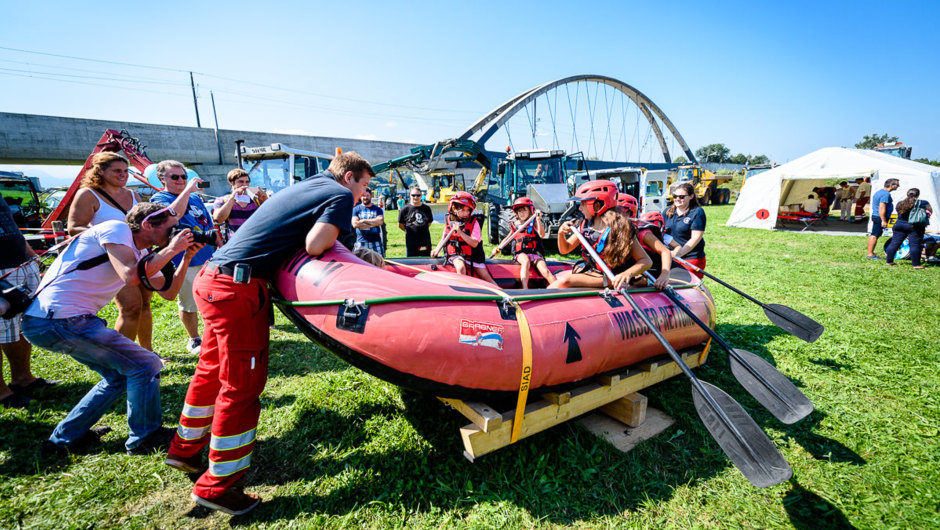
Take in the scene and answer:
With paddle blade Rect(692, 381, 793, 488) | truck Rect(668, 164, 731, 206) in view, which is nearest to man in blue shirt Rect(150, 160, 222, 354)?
paddle blade Rect(692, 381, 793, 488)

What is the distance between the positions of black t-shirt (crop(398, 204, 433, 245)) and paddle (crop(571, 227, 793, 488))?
14.4ft

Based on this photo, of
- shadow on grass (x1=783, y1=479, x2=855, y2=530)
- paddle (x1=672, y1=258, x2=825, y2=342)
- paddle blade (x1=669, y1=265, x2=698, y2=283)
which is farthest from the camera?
paddle blade (x1=669, y1=265, x2=698, y2=283)

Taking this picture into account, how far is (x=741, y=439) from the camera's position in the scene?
233 centimetres

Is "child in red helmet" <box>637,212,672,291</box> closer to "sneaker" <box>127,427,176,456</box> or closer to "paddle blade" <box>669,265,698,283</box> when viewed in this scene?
"paddle blade" <box>669,265,698,283</box>

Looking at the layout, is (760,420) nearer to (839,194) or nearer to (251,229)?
(251,229)

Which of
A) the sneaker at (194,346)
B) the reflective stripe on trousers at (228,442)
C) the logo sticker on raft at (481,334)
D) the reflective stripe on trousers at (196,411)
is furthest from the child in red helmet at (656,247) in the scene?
the sneaker at (194,346)

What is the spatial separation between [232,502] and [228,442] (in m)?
0.37

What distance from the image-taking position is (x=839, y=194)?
65.3 ft

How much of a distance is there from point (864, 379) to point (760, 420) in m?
1.58

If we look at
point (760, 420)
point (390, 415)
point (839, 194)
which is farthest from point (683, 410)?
point (839, 194)

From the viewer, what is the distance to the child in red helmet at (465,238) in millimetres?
4969

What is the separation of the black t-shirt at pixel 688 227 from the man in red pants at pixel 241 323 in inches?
166

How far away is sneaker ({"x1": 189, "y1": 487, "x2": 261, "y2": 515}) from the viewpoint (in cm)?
210

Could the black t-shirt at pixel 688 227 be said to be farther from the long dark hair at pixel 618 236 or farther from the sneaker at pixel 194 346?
the sneaker at pixel 194 346
